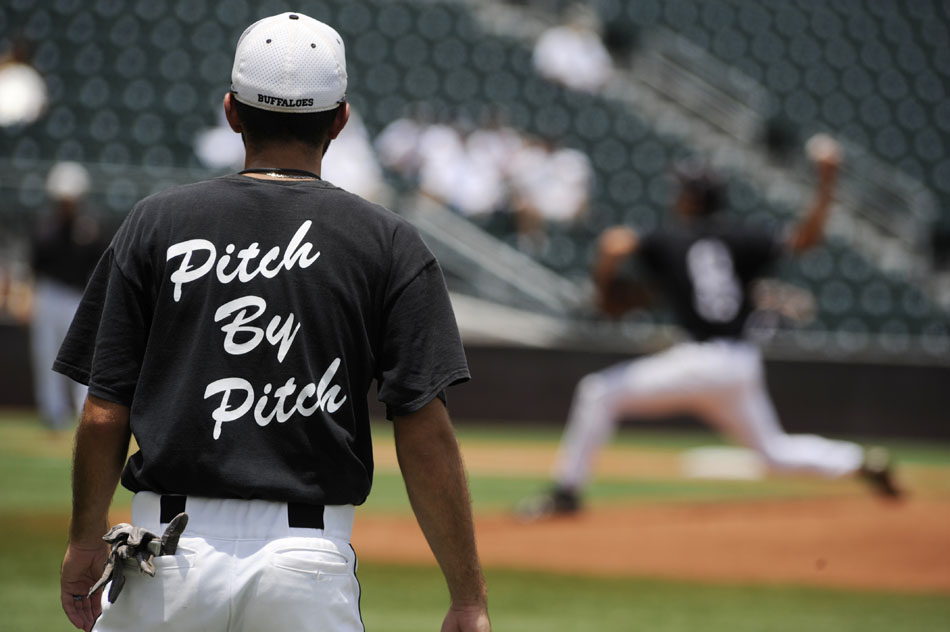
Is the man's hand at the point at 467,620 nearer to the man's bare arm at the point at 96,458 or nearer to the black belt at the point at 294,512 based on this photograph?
the black belt at the point at 294,512

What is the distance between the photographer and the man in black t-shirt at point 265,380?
236 cm

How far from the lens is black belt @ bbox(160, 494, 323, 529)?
7.85 feet

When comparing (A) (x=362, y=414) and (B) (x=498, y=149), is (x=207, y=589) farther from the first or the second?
(B) (x=498, y=149)

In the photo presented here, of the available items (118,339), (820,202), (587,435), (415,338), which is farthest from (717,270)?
(118,339)

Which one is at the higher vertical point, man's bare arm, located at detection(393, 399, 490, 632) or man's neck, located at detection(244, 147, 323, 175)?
man's neck, located at detection(244, 147, 323, 175)

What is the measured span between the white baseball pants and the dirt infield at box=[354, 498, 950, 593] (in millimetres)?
4674

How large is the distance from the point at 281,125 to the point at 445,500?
0.83m

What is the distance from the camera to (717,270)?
831cm

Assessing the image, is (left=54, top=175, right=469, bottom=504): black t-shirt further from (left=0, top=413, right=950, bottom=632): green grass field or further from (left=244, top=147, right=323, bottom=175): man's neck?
(left=0, top=413, right=950, bottom=632): green grass field

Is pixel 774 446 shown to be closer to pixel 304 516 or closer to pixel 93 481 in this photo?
pixel 304 516

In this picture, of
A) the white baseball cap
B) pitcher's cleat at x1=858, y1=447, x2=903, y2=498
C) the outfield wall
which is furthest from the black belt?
the outfield wall

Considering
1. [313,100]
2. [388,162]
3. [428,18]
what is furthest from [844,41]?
[313,100]

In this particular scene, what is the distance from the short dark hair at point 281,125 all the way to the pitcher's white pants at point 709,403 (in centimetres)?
594

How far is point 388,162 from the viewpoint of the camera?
17.6 metres
